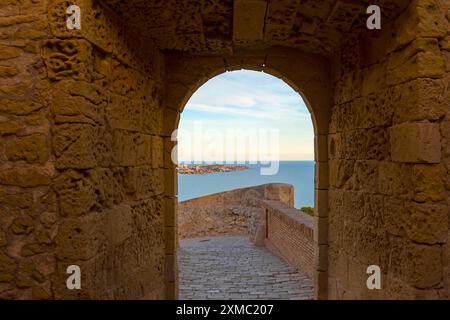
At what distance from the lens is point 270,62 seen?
4.08 metres

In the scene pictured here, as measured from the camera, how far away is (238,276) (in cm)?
637

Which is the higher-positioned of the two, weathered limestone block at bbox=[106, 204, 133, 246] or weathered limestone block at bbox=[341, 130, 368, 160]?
weathered limestone block at bbox=[341, 130, 368, 160]

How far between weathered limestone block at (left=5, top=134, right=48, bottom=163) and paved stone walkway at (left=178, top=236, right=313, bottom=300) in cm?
375

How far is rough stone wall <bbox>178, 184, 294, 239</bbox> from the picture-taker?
42.1 ft

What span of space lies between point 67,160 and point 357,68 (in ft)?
8.44

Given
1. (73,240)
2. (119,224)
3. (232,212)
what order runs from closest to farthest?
(73,240) → (119,224) → (232,212)

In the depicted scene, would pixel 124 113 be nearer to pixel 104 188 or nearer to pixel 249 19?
pixel 104 188

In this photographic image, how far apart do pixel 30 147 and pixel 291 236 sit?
19.5ft

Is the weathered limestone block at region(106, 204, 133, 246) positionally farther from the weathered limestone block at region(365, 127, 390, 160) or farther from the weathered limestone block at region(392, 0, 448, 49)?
the weathered limestone block at region(392, 0, 448, 49)

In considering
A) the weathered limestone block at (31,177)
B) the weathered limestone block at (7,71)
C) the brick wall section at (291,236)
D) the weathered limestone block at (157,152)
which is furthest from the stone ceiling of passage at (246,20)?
the brick wall section at (291,236)

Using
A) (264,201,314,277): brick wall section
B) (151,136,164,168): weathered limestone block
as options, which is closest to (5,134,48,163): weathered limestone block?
(151,136,164,168): weathered limestone block

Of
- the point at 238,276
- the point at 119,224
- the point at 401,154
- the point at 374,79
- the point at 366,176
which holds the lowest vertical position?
the point at 238,276

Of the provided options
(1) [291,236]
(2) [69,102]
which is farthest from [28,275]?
(1) [291,236]

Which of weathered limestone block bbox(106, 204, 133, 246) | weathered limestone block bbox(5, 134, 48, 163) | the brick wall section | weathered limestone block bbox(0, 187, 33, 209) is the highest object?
weathered limestone block bbox(5, 134, 48, 163)
